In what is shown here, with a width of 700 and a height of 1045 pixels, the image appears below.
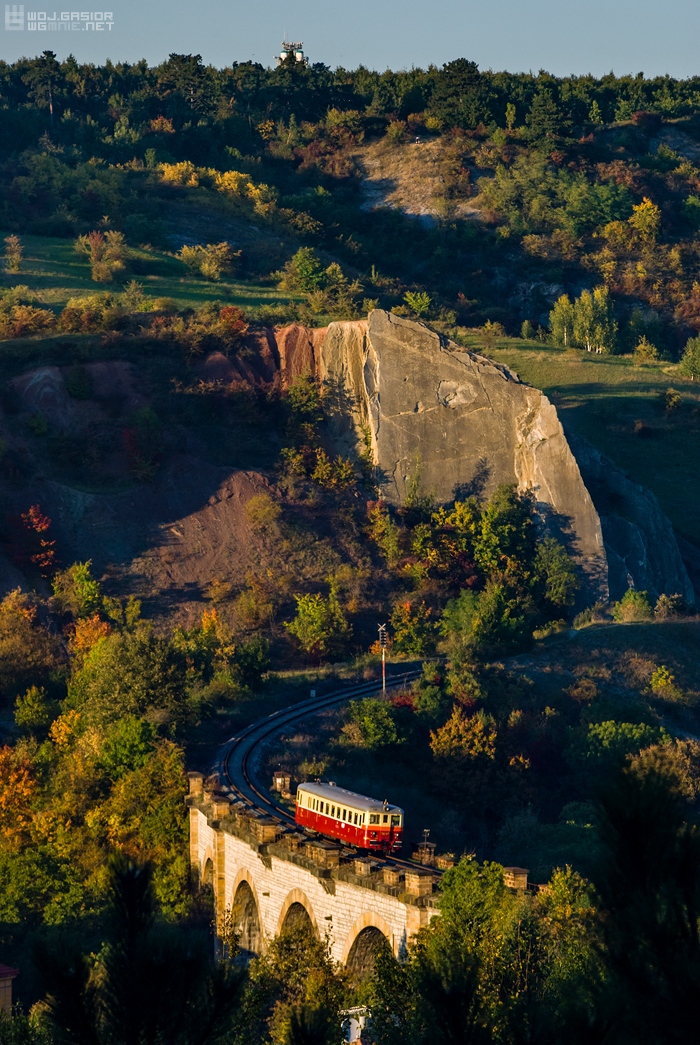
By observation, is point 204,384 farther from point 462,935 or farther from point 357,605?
point 462,935

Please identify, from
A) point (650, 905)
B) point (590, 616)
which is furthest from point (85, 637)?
point (650, 905)

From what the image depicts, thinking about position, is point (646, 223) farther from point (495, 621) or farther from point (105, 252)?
point (495, 621)

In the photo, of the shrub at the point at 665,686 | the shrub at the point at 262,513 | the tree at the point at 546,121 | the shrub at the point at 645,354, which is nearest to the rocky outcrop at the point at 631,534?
the shrub at the point at 665,686

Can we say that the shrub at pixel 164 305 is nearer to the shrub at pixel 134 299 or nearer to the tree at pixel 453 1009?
the shrub at pixel 134 299

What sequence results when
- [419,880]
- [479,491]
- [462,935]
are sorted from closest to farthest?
[462,935]
[419,880]
[479,491]

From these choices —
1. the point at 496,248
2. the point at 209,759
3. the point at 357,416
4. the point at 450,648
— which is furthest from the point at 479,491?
the point at 496,248

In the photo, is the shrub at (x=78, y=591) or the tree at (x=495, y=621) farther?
the tree at (x=495, y=621)
